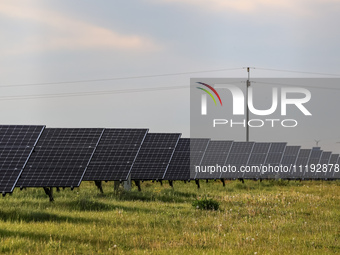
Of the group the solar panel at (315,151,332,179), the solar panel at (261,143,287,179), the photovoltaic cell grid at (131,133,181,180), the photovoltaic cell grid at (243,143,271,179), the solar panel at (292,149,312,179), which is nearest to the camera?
the photovoltaic cell grid at (131,133,181,180)

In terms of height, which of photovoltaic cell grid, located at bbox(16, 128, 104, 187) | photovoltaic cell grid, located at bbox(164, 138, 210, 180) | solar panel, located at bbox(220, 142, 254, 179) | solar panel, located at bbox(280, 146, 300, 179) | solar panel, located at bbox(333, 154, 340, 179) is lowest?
solar panel, located at bbox(333, 154, 340, 179)

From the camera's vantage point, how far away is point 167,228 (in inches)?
650

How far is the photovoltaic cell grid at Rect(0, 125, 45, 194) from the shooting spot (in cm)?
1986

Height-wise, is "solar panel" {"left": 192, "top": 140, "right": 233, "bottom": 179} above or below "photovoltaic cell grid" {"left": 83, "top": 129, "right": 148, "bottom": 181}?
below

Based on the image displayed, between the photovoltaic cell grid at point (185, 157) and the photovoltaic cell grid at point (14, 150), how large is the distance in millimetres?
10846

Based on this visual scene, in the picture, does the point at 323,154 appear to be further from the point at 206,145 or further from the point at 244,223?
the point at 244,223

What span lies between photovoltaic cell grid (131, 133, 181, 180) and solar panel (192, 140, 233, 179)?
348cm

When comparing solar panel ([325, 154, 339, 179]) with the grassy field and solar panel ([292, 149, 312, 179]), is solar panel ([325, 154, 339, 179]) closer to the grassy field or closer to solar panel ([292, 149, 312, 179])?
solar panel ([292, 149, 312, 179])

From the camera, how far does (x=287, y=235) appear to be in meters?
15.7

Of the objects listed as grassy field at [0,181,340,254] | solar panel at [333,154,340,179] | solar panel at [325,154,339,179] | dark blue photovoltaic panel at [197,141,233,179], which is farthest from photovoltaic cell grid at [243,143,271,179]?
grassy field at [0,181,340,254]

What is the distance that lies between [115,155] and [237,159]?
17631 millimetres

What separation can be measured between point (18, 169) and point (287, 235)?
9.27 m

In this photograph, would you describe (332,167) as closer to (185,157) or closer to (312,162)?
(312,162)

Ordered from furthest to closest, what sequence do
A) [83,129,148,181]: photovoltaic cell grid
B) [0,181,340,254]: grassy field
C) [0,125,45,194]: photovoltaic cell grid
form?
[83,129,148,181]: photovoltaic cell grid
[0,125,45,194]: photovoltaic cell grid
[0,181,340,254]: grassy field
